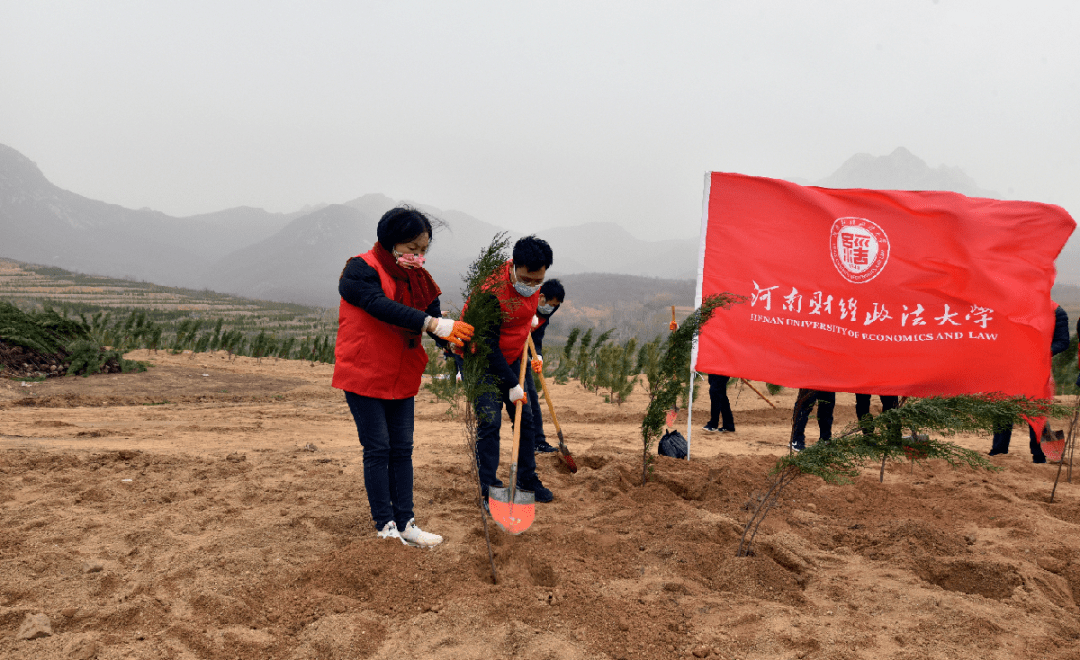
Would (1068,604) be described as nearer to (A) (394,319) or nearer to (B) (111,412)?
(A) (394,319)

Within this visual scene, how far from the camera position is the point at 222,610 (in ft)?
7.53

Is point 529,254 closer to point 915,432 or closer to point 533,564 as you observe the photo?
point 533,564

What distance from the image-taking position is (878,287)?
17.0ft

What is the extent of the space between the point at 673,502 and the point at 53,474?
4155 mm

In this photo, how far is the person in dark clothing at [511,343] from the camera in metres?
3.16

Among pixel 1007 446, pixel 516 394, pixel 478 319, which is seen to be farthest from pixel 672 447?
pixel 1007 446

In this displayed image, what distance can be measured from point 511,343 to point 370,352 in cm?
95

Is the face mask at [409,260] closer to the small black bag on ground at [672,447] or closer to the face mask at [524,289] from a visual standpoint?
the face mask at [524,289]

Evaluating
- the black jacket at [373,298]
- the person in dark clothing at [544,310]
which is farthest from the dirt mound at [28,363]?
the black jacket at [373,298]

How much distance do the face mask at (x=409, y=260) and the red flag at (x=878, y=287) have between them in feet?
10.3

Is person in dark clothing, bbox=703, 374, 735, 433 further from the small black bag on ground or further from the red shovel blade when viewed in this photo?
the red shovel blade

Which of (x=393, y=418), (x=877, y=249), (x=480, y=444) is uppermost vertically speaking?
(x=877, y=249)

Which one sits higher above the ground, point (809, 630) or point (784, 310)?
point (784, 310)

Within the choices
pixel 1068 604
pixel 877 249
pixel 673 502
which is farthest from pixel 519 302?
pixel 877 249
